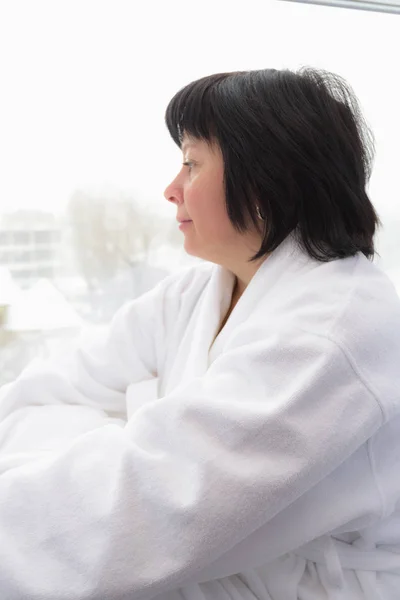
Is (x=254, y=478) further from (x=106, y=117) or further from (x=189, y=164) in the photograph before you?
(x=106, y=117)

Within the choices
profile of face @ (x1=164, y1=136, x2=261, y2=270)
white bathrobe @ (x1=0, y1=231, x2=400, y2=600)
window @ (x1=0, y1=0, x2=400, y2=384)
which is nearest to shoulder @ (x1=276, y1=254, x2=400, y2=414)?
white bathrobe @ (x1=0, y1=231, x2=400, y2=600)

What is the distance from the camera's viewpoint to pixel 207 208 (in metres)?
1.00

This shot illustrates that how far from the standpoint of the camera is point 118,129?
53.9 inches

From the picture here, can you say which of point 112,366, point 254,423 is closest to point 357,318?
point 254,423

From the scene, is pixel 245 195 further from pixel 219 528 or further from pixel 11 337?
pixel 11 337

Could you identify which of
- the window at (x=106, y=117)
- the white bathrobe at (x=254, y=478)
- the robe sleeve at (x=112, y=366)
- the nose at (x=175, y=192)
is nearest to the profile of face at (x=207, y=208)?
the nose at (x=175, y=192)

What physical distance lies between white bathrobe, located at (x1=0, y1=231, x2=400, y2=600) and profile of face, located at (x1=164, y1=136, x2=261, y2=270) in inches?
4.1

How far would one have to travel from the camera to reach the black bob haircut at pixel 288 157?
3.11ft

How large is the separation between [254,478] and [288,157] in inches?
18.8

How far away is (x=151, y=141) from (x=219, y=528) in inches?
36.2

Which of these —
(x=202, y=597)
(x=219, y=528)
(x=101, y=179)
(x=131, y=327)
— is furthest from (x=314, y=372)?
(x=101, y=179)

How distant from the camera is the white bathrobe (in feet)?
2.34

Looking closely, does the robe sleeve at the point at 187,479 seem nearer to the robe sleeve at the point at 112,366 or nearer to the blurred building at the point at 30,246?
the robe sleeve at the point at 112,366

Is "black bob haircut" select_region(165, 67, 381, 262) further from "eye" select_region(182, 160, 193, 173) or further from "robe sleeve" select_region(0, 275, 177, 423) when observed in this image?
"robe sleeve" select_region(0, 275, 177, 423)
